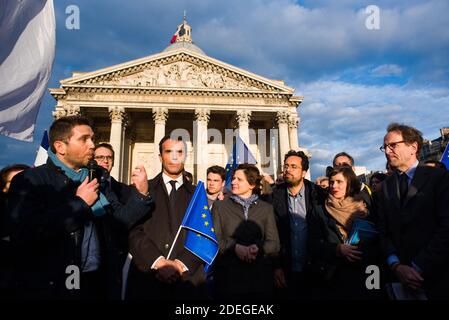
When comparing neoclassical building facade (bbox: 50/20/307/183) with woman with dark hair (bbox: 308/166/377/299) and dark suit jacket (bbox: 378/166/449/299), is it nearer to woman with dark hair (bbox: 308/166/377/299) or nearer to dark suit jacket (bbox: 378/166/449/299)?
woman with dark hair (bbox: 308/166/377/299)

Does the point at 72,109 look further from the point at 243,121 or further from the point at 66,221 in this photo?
the point at 66,221

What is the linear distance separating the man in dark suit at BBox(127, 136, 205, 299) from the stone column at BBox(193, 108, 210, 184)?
21.6 m

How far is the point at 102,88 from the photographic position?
2620cm

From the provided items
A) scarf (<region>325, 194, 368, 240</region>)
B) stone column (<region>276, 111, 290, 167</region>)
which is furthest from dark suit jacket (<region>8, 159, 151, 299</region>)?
stone column (<region>276, 111, 290, 167</region>)

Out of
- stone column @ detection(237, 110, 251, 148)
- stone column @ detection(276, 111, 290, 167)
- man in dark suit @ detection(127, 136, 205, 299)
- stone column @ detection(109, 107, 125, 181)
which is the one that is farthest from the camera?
stone column @ detection(276, 111, 290, 167)

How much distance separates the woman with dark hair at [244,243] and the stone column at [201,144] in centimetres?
2110

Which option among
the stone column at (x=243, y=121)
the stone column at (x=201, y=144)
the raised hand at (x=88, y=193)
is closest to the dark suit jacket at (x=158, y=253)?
the raised hand at (x=88, y=193)

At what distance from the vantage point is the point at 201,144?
25906 mm

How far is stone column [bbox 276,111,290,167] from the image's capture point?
2650cm

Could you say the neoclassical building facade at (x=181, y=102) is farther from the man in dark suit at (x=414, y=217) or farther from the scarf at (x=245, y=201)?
the man in dark suit at (x=414, y=217)
